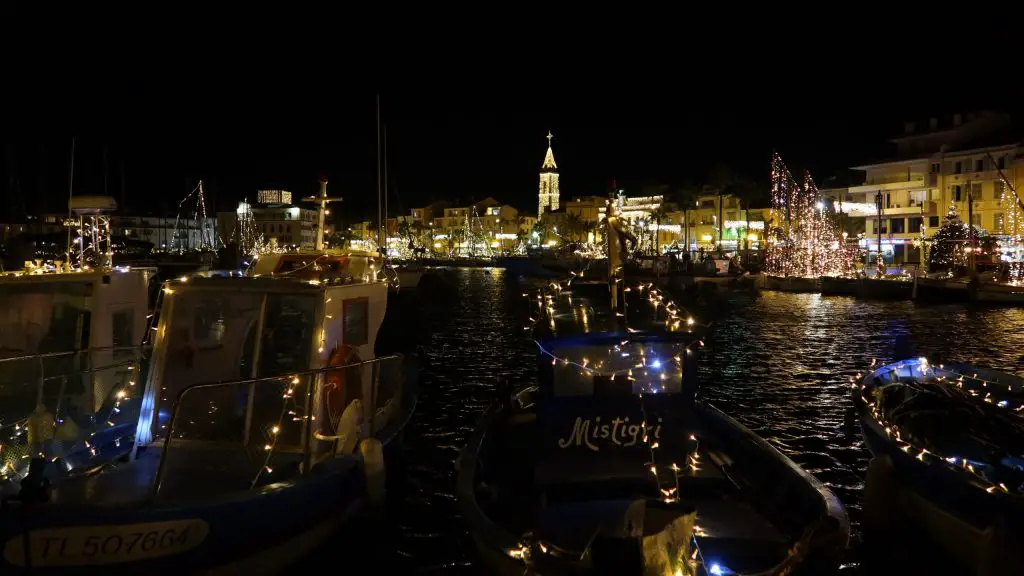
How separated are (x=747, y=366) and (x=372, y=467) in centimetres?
1685

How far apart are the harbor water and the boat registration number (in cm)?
350

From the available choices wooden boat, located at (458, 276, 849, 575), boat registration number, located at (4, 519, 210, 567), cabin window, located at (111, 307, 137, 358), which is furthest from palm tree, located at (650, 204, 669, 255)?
boat registration number, located at (4, 519, 210, 567)

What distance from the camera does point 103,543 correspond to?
6.79m

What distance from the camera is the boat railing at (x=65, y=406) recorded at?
30.4ft

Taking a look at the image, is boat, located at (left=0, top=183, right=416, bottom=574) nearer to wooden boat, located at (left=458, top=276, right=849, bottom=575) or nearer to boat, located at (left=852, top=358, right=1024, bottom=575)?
wooden boat, located at (left=458, top=276, right=849, bottom=575)

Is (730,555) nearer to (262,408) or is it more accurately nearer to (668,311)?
(668,311)

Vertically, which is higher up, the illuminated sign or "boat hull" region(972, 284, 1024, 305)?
the illuminated sign

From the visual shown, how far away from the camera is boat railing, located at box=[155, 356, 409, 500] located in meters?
8.63

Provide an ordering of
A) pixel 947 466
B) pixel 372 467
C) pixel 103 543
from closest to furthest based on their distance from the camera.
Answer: pixel 103 543 → pixel 947 466 → pixel 372 467

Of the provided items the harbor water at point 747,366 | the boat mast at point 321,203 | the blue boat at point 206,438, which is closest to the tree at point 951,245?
the harbor water at point 747,366

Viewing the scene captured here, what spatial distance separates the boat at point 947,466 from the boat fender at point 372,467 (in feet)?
21.1

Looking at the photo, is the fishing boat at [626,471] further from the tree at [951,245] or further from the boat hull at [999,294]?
the tree at [951,245]

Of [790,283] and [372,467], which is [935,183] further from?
[372,467]

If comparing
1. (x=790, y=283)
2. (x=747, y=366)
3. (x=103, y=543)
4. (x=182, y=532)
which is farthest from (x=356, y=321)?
(x=790, y=283)
